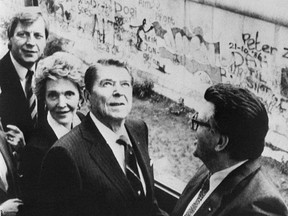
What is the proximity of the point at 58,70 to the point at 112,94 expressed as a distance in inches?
15.3

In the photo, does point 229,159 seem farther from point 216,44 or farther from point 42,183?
point 42,183

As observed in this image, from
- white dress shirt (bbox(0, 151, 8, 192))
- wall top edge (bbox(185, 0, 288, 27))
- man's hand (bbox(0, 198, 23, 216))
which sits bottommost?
man's hand (bbox(0, 198, 23, 216))

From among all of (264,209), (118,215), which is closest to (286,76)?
(264,209)

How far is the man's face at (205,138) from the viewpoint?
9.31 feet

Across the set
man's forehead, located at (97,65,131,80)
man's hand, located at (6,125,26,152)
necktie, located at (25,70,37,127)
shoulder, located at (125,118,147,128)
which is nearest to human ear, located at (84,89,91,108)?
man's forehead, located at (97,65,131,80)

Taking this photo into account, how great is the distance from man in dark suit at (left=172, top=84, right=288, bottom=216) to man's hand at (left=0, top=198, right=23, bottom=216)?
3.73 feet

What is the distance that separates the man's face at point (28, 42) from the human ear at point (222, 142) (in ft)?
3.74

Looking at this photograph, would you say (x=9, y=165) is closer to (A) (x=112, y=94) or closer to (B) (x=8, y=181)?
(B) (x=8, y=181)

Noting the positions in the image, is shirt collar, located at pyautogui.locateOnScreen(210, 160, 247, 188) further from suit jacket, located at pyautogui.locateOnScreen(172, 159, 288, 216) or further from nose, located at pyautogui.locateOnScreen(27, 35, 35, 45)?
nose, located at pyautogui.locateOnScreen(27, 35, 35, 45)

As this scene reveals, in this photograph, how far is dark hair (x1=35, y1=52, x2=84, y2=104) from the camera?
322 cm

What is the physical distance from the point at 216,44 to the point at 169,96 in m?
0.37

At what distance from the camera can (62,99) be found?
3.26 m

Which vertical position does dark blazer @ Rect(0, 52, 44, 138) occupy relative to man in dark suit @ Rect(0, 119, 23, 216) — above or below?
above

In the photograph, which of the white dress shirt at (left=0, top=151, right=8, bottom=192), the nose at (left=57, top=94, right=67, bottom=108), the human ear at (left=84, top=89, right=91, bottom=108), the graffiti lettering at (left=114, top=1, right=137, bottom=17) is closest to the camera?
the graffiti lettering at (left=114, top=1, right=137, bottom=17)
